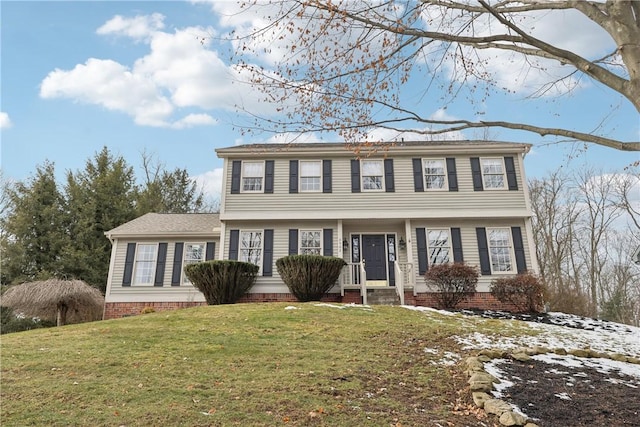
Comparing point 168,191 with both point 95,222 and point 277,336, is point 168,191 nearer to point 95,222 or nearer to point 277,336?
point 95,222

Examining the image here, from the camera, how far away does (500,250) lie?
1469cm

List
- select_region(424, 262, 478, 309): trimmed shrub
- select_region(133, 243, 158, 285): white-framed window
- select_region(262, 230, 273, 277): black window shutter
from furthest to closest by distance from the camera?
select_region(133, 243, 158, 285): white-framed window < select_region(262, 230, 273, 277): black window shutter < select_region(424, 262, 478, 309): trimmed shrub

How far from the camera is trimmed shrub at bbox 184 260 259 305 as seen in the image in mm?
12938

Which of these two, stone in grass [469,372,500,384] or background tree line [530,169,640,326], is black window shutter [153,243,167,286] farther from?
background tree line [530,169,640,326]

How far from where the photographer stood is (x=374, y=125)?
5820 millimetres

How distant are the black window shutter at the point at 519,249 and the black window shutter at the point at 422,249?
3.07 metres

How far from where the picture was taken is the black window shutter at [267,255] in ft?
48.4

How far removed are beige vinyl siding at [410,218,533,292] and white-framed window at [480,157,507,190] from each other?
1.32m

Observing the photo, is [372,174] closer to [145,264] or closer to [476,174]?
[476,174]

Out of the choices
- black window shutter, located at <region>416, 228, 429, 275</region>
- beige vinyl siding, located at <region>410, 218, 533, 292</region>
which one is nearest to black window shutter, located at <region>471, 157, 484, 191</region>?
beige vinyl siding, located at <region>410, 218, 533, 292</region>

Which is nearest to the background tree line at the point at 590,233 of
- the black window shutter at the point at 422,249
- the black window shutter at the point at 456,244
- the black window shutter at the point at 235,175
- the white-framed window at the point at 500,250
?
the white-framed window at the point at 500,250

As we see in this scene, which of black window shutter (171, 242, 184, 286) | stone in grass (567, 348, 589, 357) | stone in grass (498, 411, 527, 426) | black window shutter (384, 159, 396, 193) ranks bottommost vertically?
stone in grass (498, 411, 527, 426)

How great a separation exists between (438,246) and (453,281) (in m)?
2.06

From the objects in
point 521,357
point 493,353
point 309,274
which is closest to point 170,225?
point 309,274
